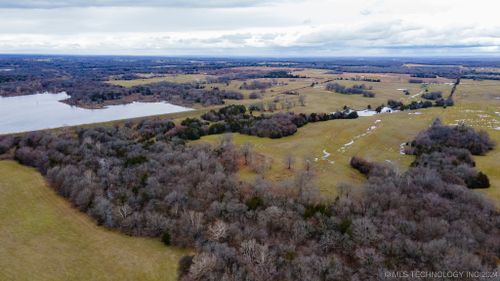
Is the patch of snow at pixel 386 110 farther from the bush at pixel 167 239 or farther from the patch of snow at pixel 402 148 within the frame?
the bush at pixel 167 239

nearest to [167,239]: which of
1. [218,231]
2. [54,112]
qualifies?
[218,231]

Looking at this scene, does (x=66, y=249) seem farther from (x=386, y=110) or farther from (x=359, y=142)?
(x=386, y=110)

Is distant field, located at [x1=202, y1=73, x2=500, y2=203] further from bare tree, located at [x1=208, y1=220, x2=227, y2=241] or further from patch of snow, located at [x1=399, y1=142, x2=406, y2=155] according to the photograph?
bare tree, located at [x1=208, y1=220, x2=227, y2=241]

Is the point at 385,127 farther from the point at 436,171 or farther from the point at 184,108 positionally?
the point at 184,108

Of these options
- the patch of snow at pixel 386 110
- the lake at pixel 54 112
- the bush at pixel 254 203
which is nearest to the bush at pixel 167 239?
the bush at pixel 254 203

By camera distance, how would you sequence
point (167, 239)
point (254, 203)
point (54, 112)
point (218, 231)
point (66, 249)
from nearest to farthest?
point (218, 231) < point (66, 249) < point (167, 239) < point (254, 203) < point (54, 112)
